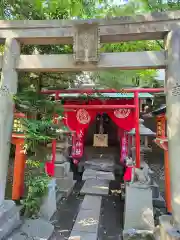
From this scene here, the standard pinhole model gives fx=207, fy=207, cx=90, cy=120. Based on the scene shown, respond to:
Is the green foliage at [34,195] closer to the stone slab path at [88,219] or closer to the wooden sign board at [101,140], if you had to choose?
the stone slab path at [88,219]

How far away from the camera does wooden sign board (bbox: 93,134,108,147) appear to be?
1143 cm

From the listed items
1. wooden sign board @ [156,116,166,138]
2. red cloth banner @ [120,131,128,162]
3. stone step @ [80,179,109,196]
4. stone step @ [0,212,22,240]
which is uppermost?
wooden sign board @ [156,116,166,138]

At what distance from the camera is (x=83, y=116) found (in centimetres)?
762

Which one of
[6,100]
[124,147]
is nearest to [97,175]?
[124,147]

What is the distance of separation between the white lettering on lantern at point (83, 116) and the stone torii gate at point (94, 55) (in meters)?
3.85

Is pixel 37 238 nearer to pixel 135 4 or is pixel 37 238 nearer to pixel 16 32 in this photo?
pixel 16 32

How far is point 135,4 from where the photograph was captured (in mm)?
4223

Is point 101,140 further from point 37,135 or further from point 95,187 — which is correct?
point 37,135

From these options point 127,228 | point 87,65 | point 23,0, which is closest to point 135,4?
point 87,65

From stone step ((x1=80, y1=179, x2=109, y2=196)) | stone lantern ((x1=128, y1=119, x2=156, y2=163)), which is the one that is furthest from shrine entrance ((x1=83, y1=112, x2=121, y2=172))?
stone step ((x1=80, y1=179, x2=109, y2=196))

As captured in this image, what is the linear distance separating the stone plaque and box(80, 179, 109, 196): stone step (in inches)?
197

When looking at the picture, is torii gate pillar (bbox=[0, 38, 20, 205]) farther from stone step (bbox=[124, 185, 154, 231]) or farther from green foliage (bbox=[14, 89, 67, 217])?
stone step (bbox=[124, 185, 154, 231])

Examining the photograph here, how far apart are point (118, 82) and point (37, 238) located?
420 centimetres

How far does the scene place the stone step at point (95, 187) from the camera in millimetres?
7167
